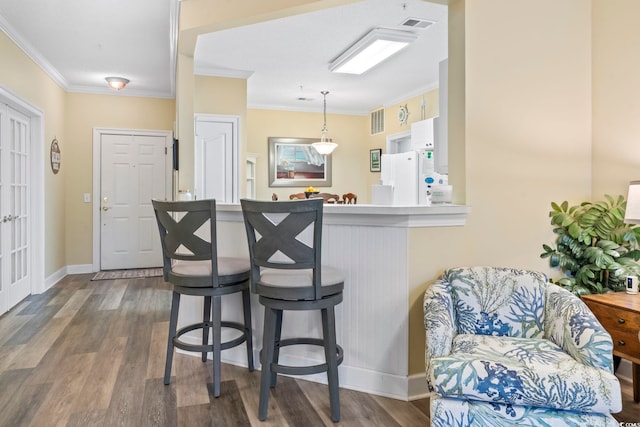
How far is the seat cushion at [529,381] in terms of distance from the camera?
→ 61.1 inches

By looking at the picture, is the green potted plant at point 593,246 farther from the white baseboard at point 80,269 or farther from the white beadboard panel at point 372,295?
the white baseboard at point 80,269

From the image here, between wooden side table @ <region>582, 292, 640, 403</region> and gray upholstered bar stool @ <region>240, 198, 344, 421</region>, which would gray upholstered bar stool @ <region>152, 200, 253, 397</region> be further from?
wooden side table @ <region>582, 292, 640, 403</region>

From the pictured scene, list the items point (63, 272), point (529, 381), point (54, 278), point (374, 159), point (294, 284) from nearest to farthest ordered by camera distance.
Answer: point (529, 381) < point (294, 284) < point (54, 278) < point (63, 272) < point (374, 159)

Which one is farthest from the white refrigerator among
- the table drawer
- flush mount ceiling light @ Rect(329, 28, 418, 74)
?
the table drawer

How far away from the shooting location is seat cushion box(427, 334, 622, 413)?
5.09 feet

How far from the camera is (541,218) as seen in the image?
2.60 meters

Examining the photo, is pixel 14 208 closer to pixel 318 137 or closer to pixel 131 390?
pixel 131 390

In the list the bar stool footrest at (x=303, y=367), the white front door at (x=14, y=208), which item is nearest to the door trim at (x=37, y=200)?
the white front door at (x=14, y=208)

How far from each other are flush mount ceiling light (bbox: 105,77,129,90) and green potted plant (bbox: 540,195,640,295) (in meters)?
5.17

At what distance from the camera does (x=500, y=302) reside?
2104mm

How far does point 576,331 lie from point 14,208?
493 cm

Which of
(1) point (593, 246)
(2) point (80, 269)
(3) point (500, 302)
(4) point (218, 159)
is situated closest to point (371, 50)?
(4) point (218, 159)

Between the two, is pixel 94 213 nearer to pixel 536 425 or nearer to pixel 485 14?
pixel 485 14

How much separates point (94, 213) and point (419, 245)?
5282 millimetres
